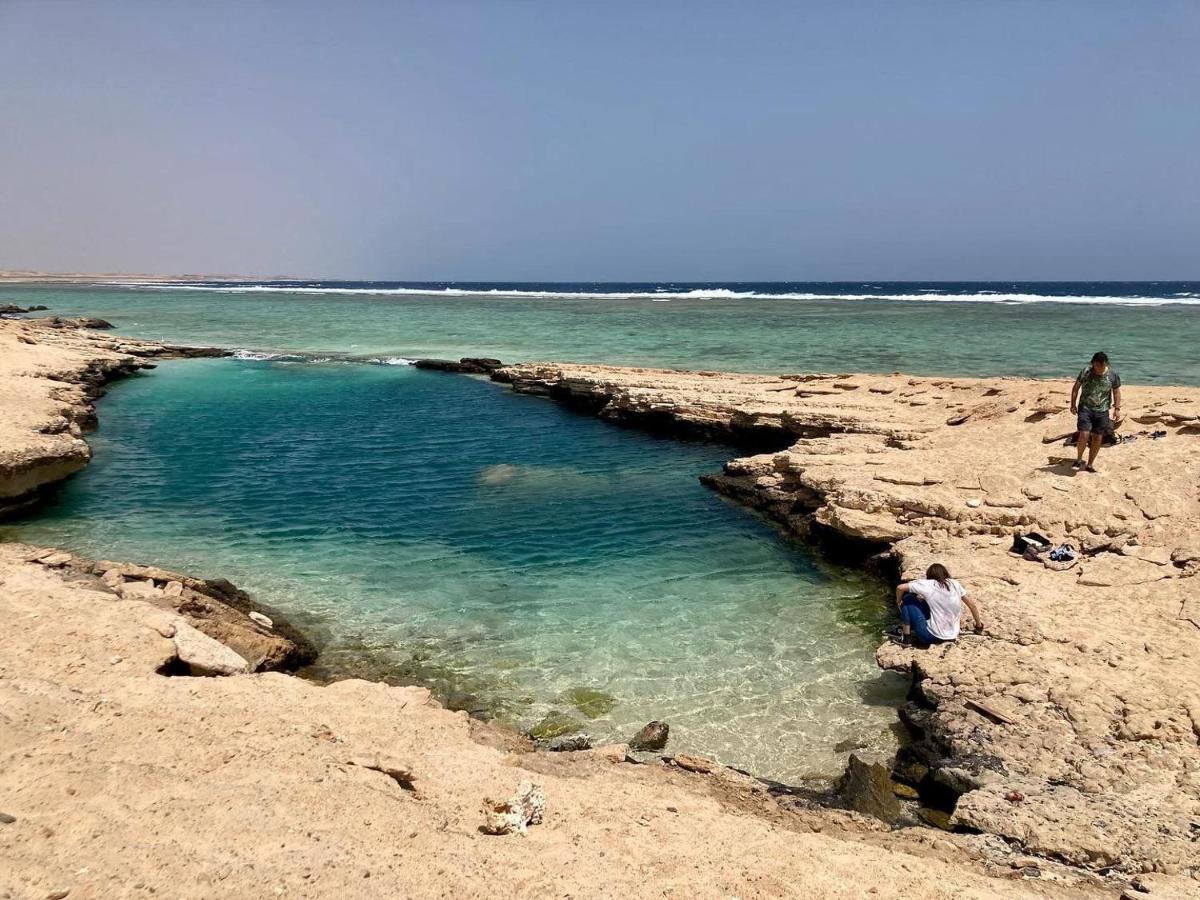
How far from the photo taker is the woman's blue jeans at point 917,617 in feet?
23.7

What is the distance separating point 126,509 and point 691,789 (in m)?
11.6

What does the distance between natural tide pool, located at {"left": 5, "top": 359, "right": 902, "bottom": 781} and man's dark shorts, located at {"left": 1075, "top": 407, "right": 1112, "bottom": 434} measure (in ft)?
13.0

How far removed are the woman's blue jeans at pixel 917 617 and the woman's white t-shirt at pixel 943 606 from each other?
0.04m

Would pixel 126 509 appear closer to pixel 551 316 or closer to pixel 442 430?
pixel 442 430

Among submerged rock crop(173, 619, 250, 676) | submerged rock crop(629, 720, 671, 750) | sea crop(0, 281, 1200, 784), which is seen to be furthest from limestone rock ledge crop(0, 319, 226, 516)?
submerged rock crop(629, 720, 671, 750)

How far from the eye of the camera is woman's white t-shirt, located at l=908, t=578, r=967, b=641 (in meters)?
7.21

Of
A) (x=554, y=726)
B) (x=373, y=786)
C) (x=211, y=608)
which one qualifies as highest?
(x=373, y=786)

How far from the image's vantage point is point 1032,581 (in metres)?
8.15

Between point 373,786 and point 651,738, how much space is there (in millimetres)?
2734

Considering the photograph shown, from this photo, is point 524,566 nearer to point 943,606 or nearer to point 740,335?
point 943,606

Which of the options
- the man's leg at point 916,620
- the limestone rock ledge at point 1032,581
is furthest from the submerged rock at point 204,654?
the man's leg at point 916,620

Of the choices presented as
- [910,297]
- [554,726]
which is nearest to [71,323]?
[554,726]

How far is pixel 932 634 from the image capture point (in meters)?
7.20

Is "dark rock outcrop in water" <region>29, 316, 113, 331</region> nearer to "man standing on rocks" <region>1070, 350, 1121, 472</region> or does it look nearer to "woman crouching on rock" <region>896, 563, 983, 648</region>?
"woman crouching on rock" <region>896, 563, 983, 648</region>
